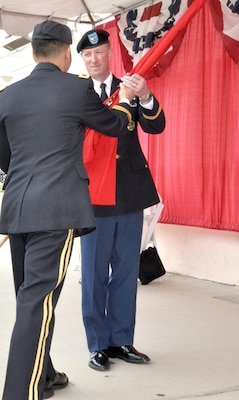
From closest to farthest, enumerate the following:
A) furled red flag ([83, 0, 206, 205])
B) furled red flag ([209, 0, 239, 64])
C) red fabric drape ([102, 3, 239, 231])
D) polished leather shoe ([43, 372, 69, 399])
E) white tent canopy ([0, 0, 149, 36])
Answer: polished leather shoe ([43, 372, 69, 399])
furled red flag ([83, 0, 206, 205])
furled red flag ([209, 0, 239, 64])
red fabric drape ([102, 3, 239, 231])
white tent canopy ([0, 0, 149, 36])

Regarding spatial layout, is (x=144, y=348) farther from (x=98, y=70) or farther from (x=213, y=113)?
(x=213, y=113)

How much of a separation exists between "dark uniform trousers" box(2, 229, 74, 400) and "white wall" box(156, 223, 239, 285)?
126 inches

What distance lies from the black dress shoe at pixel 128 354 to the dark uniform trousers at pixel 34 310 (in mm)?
897

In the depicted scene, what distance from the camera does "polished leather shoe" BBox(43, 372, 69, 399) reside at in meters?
2.87

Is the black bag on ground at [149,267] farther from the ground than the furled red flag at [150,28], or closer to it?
closer to it

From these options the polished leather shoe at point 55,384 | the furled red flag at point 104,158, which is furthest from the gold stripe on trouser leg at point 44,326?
the furled red flag at point 104,158

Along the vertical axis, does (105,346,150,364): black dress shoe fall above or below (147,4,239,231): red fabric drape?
below

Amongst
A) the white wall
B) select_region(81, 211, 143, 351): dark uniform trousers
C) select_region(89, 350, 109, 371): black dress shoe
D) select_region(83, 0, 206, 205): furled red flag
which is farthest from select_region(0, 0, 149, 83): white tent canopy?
select_region(89, 350, 109, 371): black dress shoe

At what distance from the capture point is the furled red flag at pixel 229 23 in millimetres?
4895

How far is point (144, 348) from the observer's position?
3627 millimetres

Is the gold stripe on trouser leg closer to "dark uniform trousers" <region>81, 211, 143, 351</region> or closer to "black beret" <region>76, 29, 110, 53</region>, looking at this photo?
"dark uniform trousers" <region>81, 211, 143, 351</region>

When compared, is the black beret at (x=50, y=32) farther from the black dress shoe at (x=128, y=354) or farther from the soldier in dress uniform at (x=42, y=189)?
the black dress shoe at (x=128, y=354)

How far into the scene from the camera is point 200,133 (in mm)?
5438

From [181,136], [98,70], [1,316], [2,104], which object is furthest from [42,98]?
[181,136]
